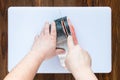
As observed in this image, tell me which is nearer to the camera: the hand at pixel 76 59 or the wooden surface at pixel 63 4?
the hand at pixel 76 59

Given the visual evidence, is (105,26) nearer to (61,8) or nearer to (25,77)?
(61,8)

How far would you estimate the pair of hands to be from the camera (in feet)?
2.42

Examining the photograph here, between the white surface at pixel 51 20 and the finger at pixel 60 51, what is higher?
the white surface at pixel 51 20

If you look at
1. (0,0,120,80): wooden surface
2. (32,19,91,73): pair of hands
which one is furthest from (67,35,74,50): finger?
(0,0,120,80): wooden surface

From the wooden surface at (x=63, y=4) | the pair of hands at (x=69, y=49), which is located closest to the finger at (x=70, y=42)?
the pair of hands at (x=69, y=49)

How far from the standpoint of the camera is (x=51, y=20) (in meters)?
0.83

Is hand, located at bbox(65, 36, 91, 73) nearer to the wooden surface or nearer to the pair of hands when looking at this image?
the pair of hands

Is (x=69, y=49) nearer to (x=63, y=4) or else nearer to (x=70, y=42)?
(x=70, y=42)

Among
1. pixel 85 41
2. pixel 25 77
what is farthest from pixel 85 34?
pixel 25 77

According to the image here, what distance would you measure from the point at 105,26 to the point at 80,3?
10 centimetres

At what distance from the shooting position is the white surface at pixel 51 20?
2.73ft

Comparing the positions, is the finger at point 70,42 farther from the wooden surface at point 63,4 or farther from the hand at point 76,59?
the wooden surface at point 63,4

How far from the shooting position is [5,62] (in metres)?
0.85

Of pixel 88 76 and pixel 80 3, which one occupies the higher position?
pixel 80 3
